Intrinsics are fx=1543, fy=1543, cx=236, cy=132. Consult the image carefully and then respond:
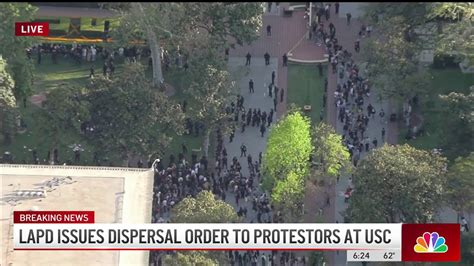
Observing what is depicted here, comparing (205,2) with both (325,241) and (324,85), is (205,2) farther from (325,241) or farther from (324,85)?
(325,241)

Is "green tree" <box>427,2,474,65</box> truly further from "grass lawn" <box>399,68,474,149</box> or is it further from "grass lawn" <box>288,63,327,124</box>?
"grass lawn" <box>288,63,327,124</box>

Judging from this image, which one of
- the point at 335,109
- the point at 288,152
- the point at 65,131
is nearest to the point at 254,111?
the point at 335,109

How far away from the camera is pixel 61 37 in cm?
11750

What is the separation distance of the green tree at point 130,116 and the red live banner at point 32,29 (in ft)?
23.0

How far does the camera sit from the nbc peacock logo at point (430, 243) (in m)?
69.9

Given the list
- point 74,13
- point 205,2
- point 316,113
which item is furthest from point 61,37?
point 316,113

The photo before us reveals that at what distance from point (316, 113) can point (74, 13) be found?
2258 cm

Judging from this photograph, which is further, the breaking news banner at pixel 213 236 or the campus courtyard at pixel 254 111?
the campus courtyard at pixel 254 111

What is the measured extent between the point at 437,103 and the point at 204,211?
25987 millimetres

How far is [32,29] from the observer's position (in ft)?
357

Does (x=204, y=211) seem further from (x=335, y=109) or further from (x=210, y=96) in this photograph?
(x=335, y=109)

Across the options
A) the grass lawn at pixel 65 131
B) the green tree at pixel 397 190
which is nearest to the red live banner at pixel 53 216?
the grass lawn at pixel 65 131

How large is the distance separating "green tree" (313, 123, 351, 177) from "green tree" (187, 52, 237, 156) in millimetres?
8030
